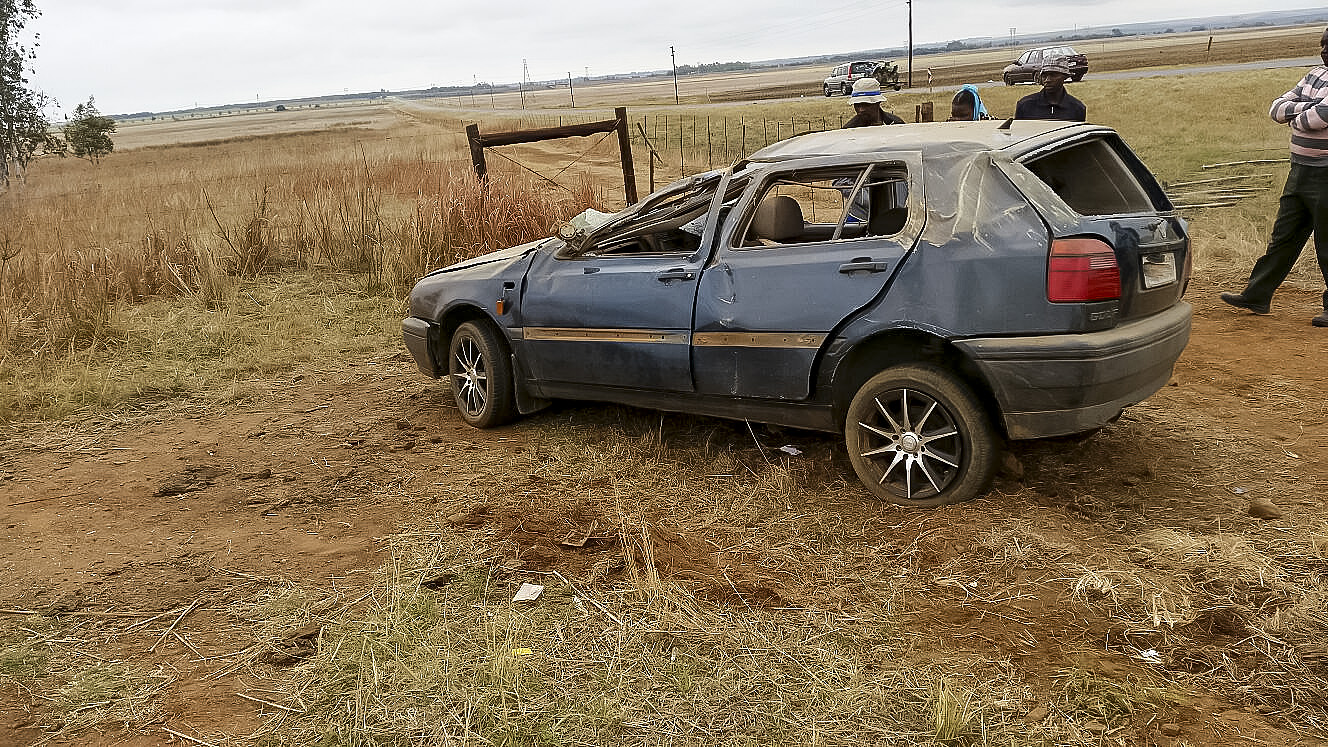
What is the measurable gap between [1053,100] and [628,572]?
5378 millimetres

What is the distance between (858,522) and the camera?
173 inches

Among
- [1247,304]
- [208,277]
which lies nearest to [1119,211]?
[1247,304]

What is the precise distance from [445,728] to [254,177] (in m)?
23.4

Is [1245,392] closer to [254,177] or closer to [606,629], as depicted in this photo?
[606,629]

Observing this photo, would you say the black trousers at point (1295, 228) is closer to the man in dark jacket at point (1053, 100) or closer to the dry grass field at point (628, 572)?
the dry grass field at point (628, 572)

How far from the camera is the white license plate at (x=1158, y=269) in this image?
4.17 meters

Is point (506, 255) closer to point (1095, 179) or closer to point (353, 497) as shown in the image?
point (353, 497)

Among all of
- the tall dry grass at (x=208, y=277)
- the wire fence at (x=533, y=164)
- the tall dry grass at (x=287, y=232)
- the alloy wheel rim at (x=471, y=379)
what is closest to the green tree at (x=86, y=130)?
the wire fence at (x=533, y=164)

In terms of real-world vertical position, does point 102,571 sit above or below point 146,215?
below

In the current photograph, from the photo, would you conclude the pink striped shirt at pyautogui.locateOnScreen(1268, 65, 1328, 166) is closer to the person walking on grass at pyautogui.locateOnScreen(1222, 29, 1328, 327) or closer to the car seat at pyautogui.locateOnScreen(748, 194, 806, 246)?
the person walking on grass at pyautogui.locateOnScreen(1222, 29, 1328, 327)

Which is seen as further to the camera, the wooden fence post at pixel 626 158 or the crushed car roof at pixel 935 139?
the wooden fence post at pixel 626 158

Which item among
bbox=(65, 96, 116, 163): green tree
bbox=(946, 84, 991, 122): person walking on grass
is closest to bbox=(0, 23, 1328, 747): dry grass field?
bbox=(946, 84, 991, 122): person walking on grass

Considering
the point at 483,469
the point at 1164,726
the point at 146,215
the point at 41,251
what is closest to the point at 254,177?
the point at 146,215

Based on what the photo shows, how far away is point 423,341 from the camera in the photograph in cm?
635
